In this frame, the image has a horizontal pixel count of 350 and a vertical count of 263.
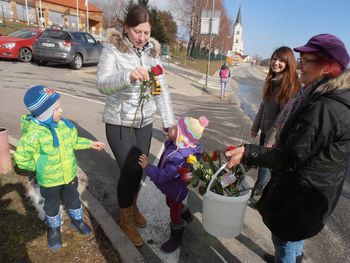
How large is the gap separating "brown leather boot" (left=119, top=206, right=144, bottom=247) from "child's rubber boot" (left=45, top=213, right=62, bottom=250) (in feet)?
1.95

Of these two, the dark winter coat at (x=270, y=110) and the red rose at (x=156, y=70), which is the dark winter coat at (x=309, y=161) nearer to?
the red rose at (x=156, y=70)

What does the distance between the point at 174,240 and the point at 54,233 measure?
114 cm

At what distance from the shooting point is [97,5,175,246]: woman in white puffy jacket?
7.67ft

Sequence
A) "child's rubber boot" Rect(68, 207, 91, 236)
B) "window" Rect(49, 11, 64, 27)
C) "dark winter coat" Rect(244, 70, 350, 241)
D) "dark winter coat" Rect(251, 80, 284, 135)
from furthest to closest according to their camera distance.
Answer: "window" Rect(49, 11, 64, 27) < "dark winter coat" Rect(251, 80, 284, 135) < "child's rubber boot" Rect(68, 207, 91, 236) < "dark winter coat" Rect(244, 70, 350, 241)

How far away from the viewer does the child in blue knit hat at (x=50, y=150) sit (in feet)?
7.40

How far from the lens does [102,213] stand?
9.93 ft

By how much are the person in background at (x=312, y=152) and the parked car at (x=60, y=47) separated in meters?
12.9

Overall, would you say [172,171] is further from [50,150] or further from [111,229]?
[50,150]

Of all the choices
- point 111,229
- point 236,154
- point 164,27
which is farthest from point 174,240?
point 164,27

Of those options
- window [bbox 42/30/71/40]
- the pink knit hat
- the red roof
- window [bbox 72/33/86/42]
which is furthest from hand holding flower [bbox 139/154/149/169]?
the red roof

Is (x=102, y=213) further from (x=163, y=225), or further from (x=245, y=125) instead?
(x=245, y=125)

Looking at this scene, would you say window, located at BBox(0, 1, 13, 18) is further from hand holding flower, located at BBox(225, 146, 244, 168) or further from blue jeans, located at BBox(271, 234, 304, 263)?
blue jeans, located at BBox(271, 234, 304, 263)

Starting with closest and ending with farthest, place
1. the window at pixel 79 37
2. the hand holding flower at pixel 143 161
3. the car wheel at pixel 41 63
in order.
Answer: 1. the hand holding flower at pixel 143 161
2. the window at pixel 79 37
3. the car wheel at pixel 41 63

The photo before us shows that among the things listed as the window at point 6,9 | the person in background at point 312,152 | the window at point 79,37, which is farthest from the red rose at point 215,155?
the window at point 6,9
